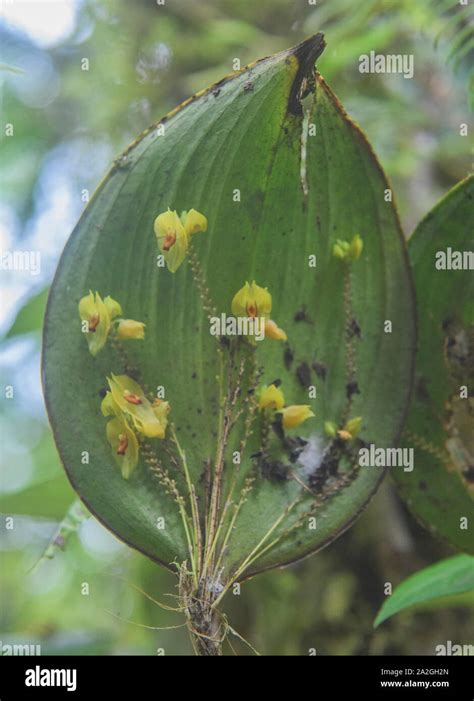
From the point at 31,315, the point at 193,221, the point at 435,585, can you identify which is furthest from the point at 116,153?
the point at 435,585

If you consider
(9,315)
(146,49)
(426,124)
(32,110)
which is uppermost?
(146,49)

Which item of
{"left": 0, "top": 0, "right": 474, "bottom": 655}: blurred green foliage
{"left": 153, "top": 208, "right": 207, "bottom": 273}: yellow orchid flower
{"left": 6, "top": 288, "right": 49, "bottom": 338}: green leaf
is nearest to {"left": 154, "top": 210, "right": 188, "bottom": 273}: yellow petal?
{"left": 153, "top": 208, "right": 207, "bottom": 273}: yellow orchid flower

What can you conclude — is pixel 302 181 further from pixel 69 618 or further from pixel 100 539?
pixel 69 618

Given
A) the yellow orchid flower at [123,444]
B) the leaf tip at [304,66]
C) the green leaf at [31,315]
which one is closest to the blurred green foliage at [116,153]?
the green leaf at [31,315]

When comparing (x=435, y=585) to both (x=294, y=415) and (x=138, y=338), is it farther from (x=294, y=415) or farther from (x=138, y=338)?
(x=138, y=338)

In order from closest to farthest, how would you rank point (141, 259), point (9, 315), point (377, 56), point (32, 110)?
point (141, 259) < point (9, 315) < point (377, 56) < point (32, 110)
